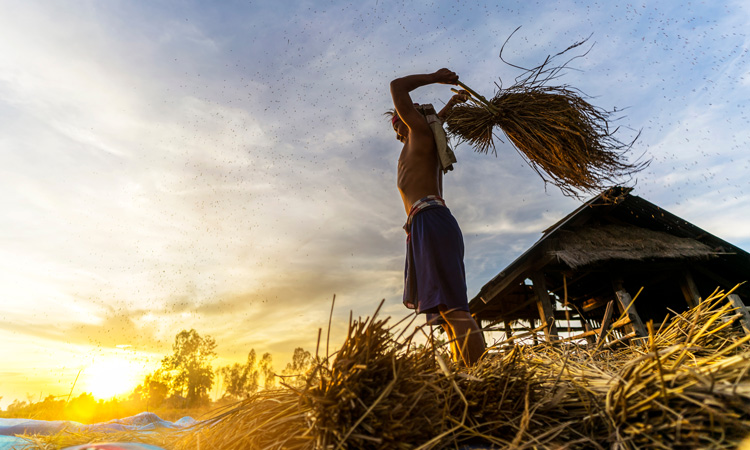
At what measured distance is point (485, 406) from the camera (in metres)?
0.95

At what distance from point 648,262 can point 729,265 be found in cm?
332

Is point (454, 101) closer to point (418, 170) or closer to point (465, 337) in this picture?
point (418, 170)

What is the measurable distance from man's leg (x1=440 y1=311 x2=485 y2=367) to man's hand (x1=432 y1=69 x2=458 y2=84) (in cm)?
197

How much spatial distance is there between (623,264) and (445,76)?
7997 mm

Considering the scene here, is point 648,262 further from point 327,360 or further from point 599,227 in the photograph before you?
point 327,360

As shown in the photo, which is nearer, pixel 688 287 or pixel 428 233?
pixel 428 233

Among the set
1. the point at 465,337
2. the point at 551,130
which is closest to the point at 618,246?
the point at 551,130

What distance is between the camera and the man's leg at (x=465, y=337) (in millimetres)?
1524

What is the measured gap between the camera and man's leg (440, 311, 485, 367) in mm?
1524

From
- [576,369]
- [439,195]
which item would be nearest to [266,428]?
[576,369]

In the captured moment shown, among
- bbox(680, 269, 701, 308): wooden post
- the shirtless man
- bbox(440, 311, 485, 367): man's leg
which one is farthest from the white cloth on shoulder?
bbox(680, 269, 701, 308): wooden post

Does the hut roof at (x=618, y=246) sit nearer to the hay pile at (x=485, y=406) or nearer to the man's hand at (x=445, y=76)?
the man's hand at (x=445, y=76)

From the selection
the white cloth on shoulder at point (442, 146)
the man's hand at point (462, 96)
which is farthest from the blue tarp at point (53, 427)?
the man's hand at point (462, 96)

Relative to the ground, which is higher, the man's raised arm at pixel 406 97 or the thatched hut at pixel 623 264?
the thatched hut at pixel 623 264
